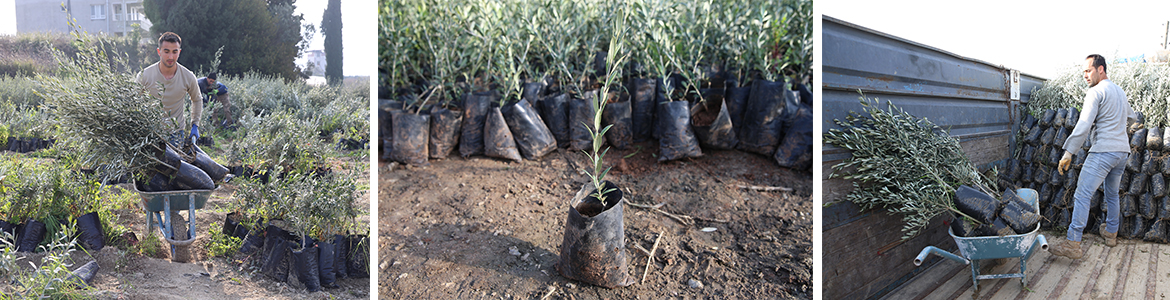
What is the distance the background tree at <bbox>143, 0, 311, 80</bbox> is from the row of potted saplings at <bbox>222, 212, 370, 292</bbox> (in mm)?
673

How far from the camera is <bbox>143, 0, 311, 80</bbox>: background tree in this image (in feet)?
5.67

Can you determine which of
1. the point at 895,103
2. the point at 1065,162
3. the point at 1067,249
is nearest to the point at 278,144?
the point at 895,103

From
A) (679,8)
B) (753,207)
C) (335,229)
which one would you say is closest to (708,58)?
(679,8)

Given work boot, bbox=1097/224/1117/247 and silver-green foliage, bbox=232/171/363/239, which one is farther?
work boot, bbox=1097/224/1117/247

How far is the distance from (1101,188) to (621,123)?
2.52 metres

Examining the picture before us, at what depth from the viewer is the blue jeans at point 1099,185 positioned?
187 centimetres

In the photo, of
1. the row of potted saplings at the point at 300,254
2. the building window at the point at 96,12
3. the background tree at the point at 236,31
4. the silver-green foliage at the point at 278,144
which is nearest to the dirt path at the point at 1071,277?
the row of potted saplings at the point at 300,254

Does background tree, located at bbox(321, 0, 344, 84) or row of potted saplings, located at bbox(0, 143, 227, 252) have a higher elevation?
background tree, located at bbox(321, 0, 344, 84)

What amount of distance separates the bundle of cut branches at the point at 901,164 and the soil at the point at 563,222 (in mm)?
517

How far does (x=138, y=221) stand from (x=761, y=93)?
3456mm

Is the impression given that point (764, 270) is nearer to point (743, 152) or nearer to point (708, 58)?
point (743, 152)

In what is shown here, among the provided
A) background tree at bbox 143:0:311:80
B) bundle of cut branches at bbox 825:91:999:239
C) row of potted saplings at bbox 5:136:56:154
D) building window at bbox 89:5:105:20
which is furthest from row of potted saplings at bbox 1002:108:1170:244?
row of potted saplings at bbox 5:136:56:154

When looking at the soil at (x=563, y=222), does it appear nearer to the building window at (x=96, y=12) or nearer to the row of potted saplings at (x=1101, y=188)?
A: the row of potted saplings at (x=1101, y=188)

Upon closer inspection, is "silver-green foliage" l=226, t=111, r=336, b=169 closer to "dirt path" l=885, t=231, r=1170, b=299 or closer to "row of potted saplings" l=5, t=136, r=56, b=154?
"row of potted saplings" l=5, t=136, r=56, b=154
